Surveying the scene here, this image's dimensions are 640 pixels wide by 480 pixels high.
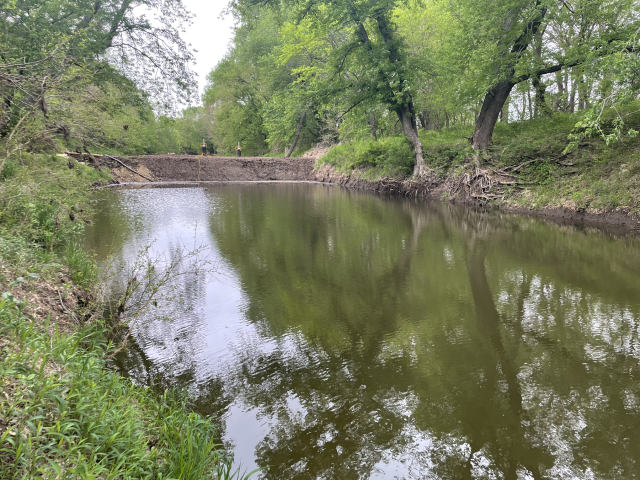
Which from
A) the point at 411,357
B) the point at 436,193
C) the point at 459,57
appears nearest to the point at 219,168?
the point at 436,193

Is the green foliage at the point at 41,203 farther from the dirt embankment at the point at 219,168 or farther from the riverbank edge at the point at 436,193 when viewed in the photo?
the dirt embankment at the point at 219,168

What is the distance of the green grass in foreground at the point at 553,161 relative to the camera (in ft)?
39.8

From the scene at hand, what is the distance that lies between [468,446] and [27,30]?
13.7 meters

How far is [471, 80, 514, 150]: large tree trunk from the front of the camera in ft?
54.1

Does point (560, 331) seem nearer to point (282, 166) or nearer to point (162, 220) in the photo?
point (162, 220)

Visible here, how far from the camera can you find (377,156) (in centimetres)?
2497

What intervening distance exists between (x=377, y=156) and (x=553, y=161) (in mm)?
11640

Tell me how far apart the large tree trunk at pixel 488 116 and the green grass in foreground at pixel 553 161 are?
49cm

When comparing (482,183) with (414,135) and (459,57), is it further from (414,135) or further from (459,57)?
(459,57)

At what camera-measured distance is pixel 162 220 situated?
12.5 meters

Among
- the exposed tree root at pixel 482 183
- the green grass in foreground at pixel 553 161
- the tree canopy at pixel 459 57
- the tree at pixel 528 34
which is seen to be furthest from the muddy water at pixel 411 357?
the tree at pixel 528 34

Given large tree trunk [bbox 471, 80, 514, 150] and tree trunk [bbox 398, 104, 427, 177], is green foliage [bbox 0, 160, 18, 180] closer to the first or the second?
large tree trunk [bbox 471, 80, 514, 150]

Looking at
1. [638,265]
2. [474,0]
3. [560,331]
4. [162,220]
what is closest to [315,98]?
[474,0]

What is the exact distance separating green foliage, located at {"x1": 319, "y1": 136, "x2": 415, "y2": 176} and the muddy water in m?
13.7
